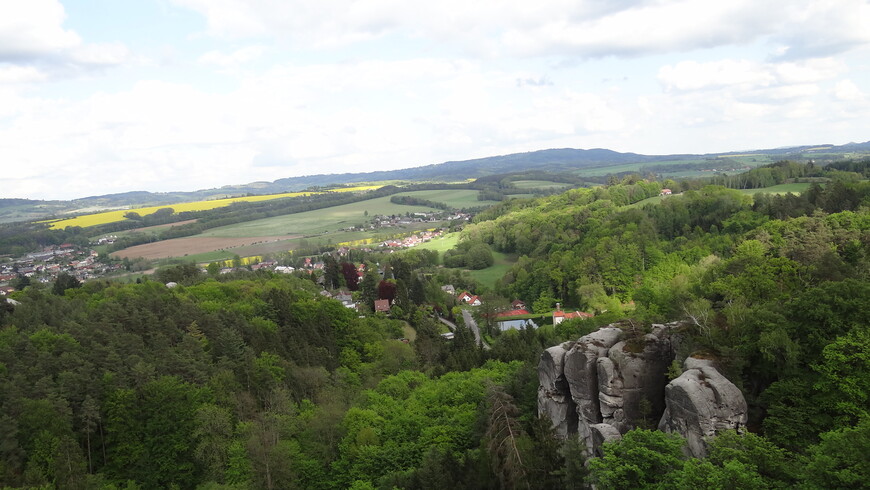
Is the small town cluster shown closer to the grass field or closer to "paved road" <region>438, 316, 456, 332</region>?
the grass field

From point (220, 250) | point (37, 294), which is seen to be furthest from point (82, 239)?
point (37, 294)

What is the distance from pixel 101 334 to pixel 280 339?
16.3m

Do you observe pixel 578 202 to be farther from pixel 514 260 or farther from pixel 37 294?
pixel 37 294

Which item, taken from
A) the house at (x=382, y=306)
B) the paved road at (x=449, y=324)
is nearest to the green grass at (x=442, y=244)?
the house at (x=382, y=306)

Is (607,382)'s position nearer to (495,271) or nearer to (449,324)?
(449,324)

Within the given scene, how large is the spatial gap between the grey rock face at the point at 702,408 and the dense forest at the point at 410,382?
1136 mm

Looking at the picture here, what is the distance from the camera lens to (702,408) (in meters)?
20.5

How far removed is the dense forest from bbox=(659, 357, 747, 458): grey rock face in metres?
1.14

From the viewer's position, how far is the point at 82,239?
16688 cm

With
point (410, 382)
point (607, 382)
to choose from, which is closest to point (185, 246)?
point (410, 382)

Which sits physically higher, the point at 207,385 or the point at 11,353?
the point at 11,353

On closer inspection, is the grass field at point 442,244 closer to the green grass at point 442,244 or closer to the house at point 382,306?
the green grass at point 442,244

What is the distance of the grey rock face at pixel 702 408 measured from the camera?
20.5m

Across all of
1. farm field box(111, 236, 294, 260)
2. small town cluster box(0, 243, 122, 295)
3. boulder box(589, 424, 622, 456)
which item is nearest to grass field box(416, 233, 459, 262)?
farm field box(111, 236, 294, 260)
